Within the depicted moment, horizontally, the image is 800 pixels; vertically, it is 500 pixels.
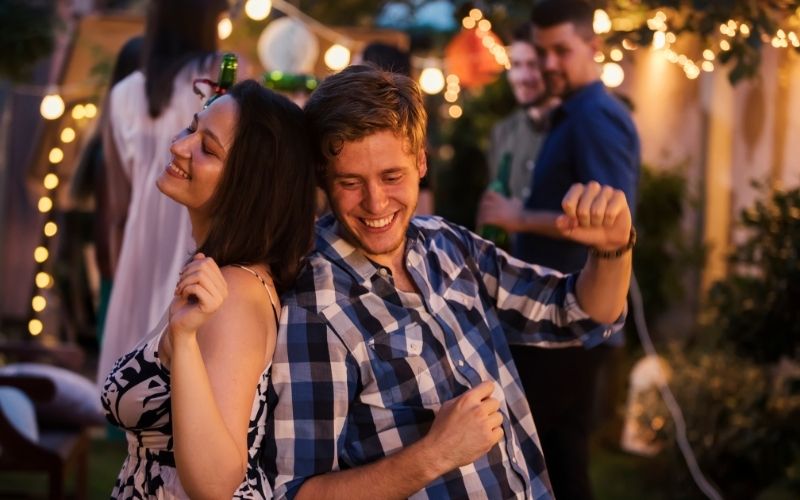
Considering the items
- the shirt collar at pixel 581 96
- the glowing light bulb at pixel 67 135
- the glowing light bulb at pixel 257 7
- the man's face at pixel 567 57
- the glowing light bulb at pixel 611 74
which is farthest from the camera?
the glowing light bulb at pixel 611 74

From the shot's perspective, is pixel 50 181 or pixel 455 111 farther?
pixel 455 111

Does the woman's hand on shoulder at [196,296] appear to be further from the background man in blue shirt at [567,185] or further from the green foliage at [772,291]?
the green foliage at [772,291]

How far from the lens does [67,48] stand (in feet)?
27.7

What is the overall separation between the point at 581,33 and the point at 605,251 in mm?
1661

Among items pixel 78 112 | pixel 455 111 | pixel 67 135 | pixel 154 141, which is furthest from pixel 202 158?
pixel 455 111

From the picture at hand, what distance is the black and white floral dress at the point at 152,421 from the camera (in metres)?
2.37

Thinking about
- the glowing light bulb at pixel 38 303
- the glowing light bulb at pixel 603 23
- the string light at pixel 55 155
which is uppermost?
the glowing light bulb at pixel 603 23

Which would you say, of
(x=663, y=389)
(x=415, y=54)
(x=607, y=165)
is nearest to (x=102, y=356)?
(x=607, y=165)

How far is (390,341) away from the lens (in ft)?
8.24

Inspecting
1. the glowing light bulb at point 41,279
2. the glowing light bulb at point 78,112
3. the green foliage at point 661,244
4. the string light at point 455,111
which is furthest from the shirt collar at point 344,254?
the string light at point 455,111

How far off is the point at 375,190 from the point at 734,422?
371 centimetres

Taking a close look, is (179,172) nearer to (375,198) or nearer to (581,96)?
(375,198)

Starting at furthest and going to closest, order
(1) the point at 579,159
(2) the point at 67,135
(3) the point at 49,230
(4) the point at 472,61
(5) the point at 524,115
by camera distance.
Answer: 1. (4) the point at 472,61
2. (2) the point at 67,135
3. (3) the point at 49,230
4. (5) the point at 524,115
5. (1) the point at 579,159

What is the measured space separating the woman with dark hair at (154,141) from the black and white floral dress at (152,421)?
137cm
